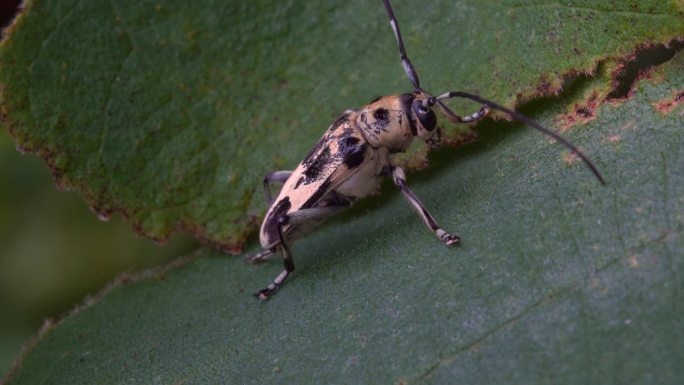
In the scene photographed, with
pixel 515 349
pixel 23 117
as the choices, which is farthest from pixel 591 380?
pixel 23 117

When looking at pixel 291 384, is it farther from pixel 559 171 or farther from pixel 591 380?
pixel 559 171

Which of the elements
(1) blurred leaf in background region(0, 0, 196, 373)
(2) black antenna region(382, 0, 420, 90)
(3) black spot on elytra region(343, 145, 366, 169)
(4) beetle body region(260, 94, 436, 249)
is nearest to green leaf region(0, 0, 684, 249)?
(2) black antenna region(382, 0, 420, 90)

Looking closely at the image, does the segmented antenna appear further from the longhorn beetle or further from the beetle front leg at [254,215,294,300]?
the beetle front leg at [254,215,294,300]

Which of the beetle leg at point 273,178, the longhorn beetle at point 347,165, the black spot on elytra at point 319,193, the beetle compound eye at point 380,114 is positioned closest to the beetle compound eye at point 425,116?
the longhorn beetle at point 347,165

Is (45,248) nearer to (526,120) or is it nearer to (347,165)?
(347,165)

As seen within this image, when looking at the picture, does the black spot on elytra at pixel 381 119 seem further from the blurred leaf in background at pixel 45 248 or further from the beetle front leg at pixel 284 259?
the blurred leaf in background at pixel 45 248
